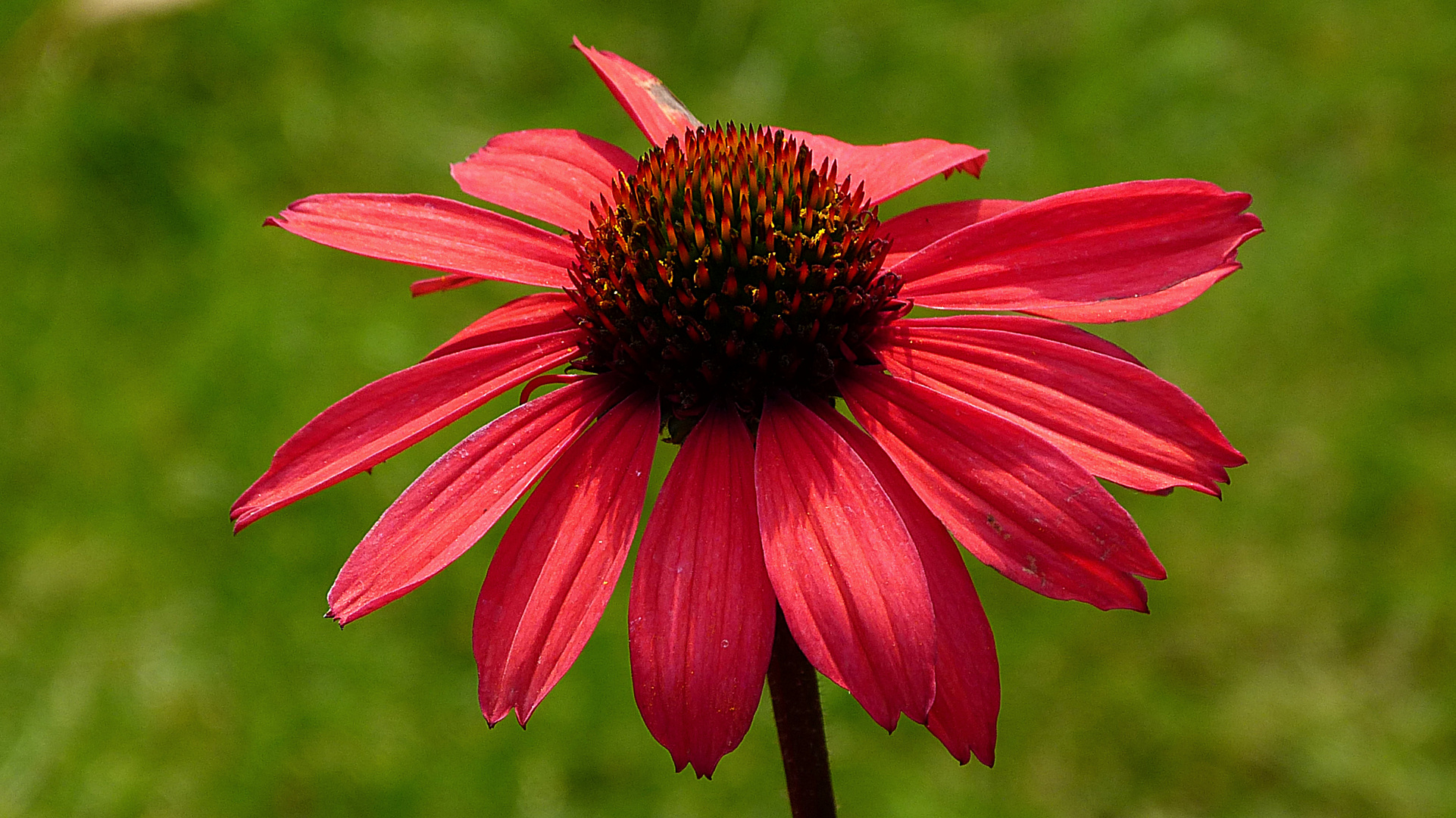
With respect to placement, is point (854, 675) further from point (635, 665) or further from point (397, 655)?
point (397, 655)

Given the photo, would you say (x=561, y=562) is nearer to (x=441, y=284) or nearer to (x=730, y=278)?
(x=730, y=278)

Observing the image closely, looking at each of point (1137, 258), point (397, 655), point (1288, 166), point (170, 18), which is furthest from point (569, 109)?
point (1137, 258)

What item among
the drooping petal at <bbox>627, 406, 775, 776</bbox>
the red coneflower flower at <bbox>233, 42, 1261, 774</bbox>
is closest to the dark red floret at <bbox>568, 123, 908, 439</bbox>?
the red coneflower flower at <bbox>233, 42, 1261, 774</bbox>

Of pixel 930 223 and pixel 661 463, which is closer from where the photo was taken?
pixel 930 223

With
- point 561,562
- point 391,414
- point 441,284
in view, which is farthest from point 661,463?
point 561,562

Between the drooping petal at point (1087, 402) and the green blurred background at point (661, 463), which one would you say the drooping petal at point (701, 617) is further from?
the green blurred background at point (661, 463)

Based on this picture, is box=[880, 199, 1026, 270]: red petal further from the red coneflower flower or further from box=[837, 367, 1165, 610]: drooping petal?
box=[837, 367, 1165, 610]: drooping petal
